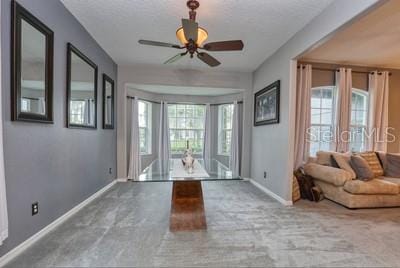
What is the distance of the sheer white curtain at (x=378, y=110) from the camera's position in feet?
14.4

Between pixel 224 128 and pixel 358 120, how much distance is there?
10.5 ft

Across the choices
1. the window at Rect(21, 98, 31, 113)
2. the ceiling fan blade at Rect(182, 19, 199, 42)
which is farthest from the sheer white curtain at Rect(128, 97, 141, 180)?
the ceiling fan blade at Rect(182, 19, 199, 42)

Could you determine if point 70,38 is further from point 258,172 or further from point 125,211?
point 258,172

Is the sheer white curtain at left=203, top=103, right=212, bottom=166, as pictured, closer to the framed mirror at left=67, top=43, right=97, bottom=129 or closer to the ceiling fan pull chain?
the framed mirror at left=67, top=43, right=97, bottom=129

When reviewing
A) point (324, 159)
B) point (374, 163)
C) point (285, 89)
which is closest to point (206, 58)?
point (285, 89)

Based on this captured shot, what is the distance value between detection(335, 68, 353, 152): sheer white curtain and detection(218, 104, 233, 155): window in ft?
8.74

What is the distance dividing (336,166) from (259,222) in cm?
190

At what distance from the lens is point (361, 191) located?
3.19 meters

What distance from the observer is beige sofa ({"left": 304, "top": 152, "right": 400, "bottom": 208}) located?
3.22 meters

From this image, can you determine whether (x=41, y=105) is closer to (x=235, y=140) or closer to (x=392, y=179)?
(x=235, y=140)

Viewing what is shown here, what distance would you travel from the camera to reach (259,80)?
476 cm

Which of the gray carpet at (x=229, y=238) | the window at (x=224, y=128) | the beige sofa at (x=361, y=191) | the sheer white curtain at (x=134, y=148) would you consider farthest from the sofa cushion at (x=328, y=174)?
the sheer white curtain at (x=134, y=148)

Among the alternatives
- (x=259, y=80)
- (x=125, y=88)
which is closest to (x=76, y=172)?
(x=125, y=88)

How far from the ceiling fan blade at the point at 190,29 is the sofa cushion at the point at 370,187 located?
2.99 meters
